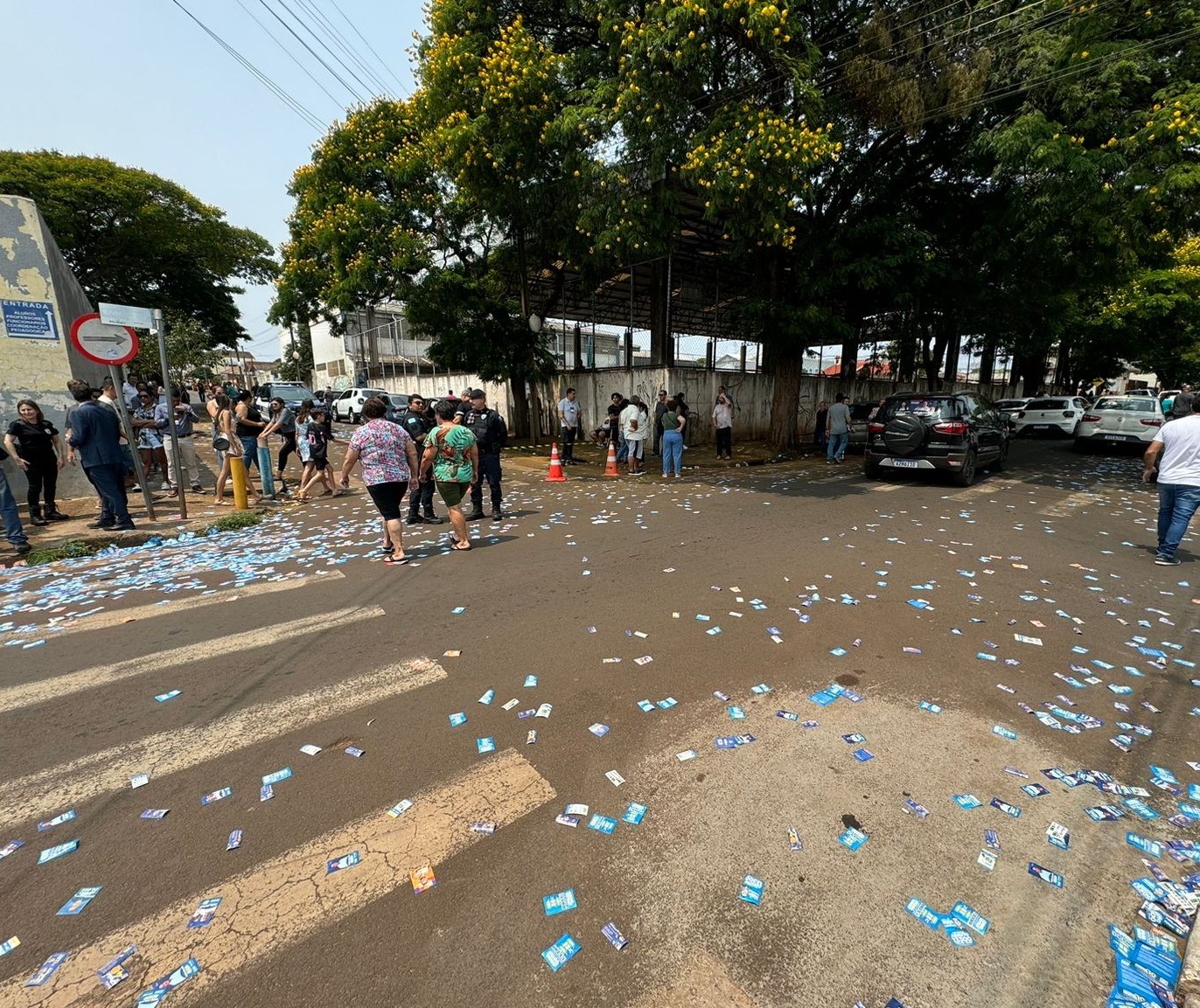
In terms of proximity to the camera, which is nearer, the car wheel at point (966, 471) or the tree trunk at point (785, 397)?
the car wheel at point (966, 471)

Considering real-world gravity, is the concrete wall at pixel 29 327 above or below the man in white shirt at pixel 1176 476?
above

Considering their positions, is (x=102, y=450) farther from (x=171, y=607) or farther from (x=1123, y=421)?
(x=1123, y=421)

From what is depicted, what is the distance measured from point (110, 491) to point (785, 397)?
15356 mm

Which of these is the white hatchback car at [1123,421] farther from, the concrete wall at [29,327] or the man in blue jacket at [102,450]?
the concrete wall at [29,327]

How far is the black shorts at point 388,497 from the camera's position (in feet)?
20.7

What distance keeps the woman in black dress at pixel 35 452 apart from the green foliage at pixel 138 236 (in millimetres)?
24535

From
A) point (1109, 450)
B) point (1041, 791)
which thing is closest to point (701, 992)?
point (1041, 791)

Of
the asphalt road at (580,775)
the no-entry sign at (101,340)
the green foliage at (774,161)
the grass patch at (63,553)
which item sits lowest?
the asphalt road at (580,775)

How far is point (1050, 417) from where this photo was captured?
23047mm

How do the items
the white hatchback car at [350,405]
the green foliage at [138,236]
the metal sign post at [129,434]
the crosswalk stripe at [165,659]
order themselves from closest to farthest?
1. the crosswalk stripe at [165,659]
2. the metal sign post at [129,434]
3. the green foliage at [138,236]
4. the white hatchback car at [350,405]

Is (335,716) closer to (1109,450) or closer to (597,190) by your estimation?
(597,190)

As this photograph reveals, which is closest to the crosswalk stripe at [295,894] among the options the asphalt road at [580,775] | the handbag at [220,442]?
the asphalt road at [580,775]

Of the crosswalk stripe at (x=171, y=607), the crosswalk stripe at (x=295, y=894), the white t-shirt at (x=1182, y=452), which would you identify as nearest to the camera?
the crosswalk stripe at (x=295, y=894)

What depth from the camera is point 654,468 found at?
14148mm
